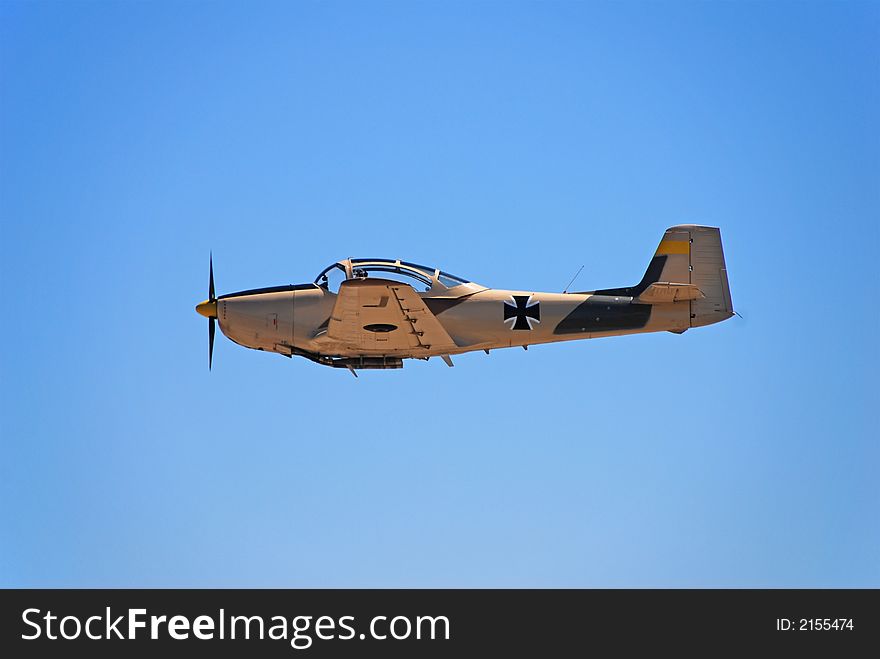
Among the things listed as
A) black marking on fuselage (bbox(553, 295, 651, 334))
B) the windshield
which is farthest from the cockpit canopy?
black marking on fuselage (bbox(553, 295, 651, 334))

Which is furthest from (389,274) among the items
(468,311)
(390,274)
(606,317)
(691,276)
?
(691,276)

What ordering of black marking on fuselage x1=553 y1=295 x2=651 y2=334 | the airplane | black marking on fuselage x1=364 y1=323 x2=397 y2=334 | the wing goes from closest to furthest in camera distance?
the wing → black marking on fuselage x1=364 y1=323 x2=397 y2=334 → the airplane → black marking on fuselage x1=553 y1=295 x2=651 y2=334

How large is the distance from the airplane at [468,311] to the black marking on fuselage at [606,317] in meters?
0.02

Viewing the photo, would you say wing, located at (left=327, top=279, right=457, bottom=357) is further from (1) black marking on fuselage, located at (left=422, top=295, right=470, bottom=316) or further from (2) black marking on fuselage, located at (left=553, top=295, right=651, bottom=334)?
(2) black marking on fuselage, located at (left=553, top=295, right=651, bottom=334)

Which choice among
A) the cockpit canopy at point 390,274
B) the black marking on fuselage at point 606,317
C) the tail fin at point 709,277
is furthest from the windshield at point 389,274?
the tail fin at point 709,277

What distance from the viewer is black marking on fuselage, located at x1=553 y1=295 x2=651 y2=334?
34812 millimetres

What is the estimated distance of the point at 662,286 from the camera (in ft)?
114

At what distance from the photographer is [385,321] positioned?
33562 mm

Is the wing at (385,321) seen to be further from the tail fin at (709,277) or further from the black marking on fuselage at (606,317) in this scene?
the tail fin at (709,277)

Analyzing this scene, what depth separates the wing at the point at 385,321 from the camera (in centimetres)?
3262

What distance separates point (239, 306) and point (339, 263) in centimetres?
223

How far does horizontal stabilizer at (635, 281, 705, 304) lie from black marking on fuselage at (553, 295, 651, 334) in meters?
0.17
